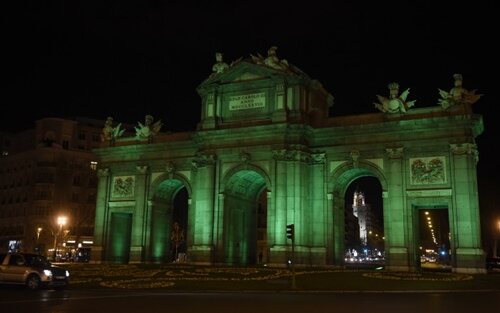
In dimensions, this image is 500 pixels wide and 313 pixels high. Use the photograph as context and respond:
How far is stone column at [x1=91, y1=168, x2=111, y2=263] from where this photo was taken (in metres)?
57.8

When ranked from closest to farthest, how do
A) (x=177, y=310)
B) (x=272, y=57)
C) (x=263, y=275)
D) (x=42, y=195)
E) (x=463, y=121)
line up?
(x=177, y=310) < (x=263, y=275) < (x=463, y=121) < (x=272, y=57) < (x=42, y=195)

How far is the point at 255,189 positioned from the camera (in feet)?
188

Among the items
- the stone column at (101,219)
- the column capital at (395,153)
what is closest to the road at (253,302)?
the column capital at (395,153)

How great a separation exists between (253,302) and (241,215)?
3306cm

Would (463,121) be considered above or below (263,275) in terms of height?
above

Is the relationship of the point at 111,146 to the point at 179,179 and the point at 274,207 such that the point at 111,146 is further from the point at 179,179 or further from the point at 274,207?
the point at 274,207

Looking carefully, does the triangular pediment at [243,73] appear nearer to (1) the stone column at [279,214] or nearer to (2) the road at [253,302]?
(1) the stone column at [279,214]

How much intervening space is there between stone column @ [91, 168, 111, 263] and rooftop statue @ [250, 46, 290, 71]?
832 inches

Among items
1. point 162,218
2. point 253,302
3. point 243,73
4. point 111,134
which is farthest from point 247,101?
point 253,302

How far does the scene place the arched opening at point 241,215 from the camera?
51256 mm

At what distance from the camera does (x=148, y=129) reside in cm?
5838

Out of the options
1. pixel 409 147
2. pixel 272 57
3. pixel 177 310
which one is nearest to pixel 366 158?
pixel 409 147

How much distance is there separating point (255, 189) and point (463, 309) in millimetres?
38603

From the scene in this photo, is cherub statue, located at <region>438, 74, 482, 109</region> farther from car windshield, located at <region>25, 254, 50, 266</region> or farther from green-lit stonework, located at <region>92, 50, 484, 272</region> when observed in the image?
car windshield, located at <region>25, 254, 50, 266</region>
